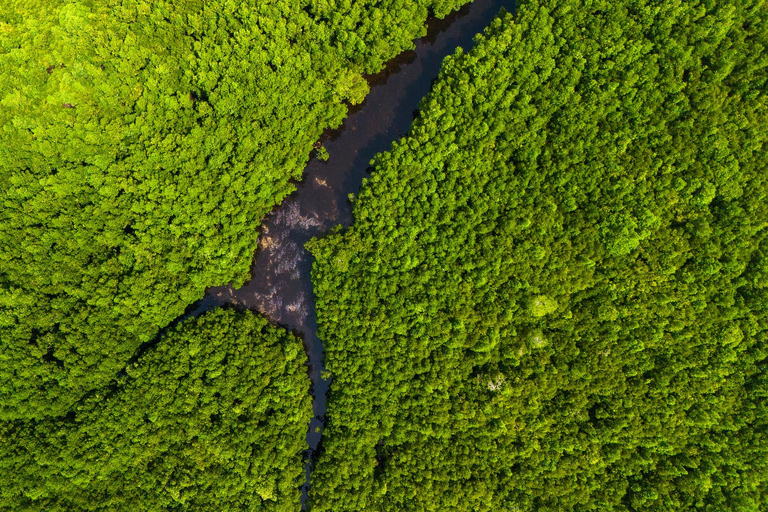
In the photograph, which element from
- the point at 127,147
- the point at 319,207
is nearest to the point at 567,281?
the point at 319,207

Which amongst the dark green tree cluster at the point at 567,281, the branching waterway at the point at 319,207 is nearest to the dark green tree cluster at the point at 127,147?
the branching waterway at the point at 319,207

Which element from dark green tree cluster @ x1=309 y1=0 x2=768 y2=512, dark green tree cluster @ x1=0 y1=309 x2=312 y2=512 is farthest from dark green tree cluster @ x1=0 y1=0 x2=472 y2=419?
dark green tree cluster @ x1=309 y1=0 x2=768 y2=512

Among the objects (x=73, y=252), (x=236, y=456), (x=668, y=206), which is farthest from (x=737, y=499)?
(x=73, y=252)

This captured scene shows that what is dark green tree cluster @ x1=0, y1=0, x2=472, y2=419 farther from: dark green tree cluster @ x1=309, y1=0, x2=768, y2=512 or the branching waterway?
dark green tree cluster @ x1=309, y1=0, x2=768, y2=512

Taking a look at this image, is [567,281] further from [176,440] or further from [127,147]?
[127,147]

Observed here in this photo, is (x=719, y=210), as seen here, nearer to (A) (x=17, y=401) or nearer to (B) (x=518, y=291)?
(B) (x=518, y=291)
